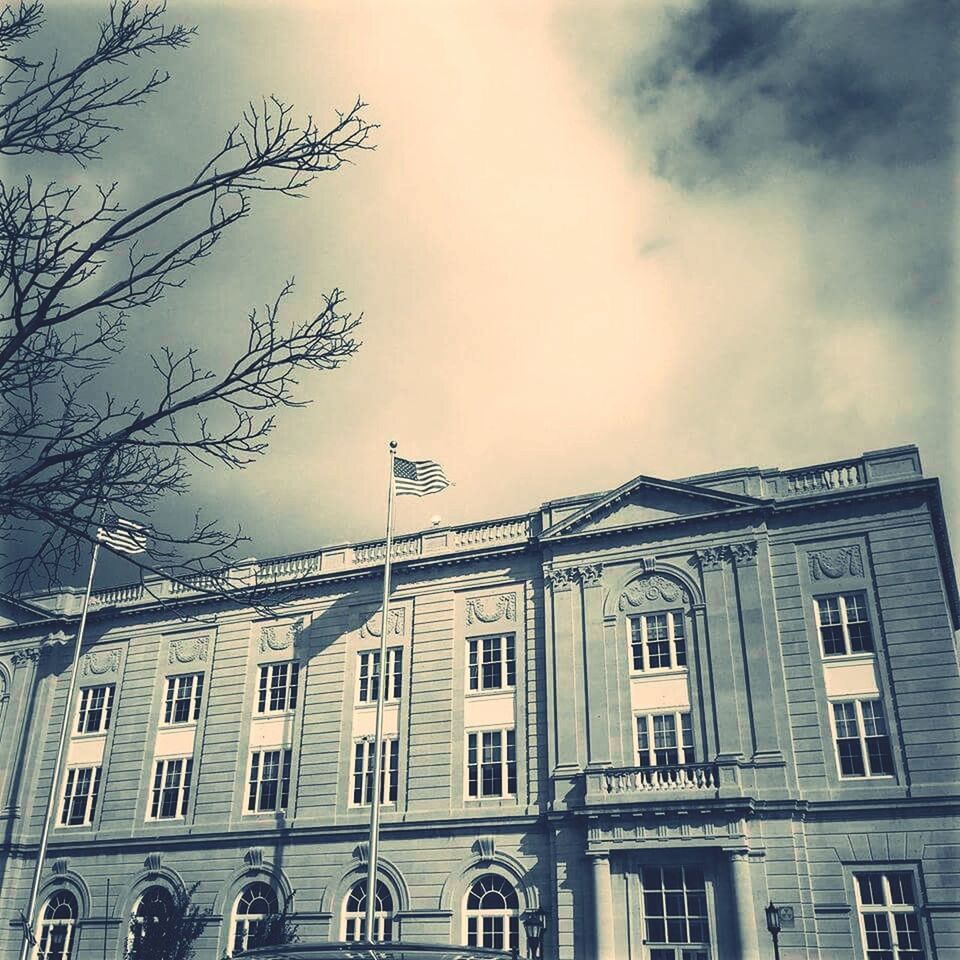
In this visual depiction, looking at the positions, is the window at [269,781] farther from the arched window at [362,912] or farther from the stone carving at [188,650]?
the stone carving at [188,650]

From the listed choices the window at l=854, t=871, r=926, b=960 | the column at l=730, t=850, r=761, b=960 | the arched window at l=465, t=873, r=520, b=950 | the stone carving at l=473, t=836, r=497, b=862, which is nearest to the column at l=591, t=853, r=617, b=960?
the arched window at l=465, t=873, r=520, b=950

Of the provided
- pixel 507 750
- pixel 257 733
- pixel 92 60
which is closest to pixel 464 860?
pixel 507 750

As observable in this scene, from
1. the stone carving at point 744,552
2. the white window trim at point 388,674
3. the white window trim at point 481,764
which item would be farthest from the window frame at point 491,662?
the stone carving at point 744,552

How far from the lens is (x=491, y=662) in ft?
112

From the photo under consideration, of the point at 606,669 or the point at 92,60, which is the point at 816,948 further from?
the point at 92,60

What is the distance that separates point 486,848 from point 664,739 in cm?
677

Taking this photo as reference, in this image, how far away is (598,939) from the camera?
90.5ft

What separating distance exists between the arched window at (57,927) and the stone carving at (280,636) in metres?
12.1

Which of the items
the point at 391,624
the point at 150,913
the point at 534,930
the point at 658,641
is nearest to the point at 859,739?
the point at 658,641

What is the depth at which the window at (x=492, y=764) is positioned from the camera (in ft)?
105

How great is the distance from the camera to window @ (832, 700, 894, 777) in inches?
1086

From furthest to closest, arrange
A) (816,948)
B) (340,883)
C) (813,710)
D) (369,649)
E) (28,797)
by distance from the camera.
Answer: (28,797)
(369,649)
(340,883)
(813,710)
(816,948)

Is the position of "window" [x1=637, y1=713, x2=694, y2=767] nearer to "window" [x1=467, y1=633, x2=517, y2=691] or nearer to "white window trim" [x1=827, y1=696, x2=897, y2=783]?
"white window trim" [x1=827, y1=696, x2=897, y2=783]

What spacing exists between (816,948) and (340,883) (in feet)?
50.6
